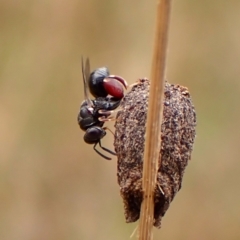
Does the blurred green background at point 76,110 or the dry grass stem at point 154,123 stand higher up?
the blurred green background at point 76,110

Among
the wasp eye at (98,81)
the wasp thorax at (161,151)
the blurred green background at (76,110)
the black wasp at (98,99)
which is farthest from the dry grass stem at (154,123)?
the blurred green background at (76,110)

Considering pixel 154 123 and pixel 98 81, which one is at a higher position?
pixel 98 81

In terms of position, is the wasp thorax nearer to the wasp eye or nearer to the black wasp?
the black wasp

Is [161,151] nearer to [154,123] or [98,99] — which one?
[154,123]

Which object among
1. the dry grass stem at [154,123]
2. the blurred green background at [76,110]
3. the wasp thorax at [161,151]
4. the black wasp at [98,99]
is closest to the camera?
the dry grass stem at [154,123]

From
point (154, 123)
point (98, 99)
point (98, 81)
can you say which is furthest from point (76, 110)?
point (154, 123)

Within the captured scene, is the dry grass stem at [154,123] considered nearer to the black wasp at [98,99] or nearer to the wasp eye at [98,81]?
the black wasp at [98,99]
